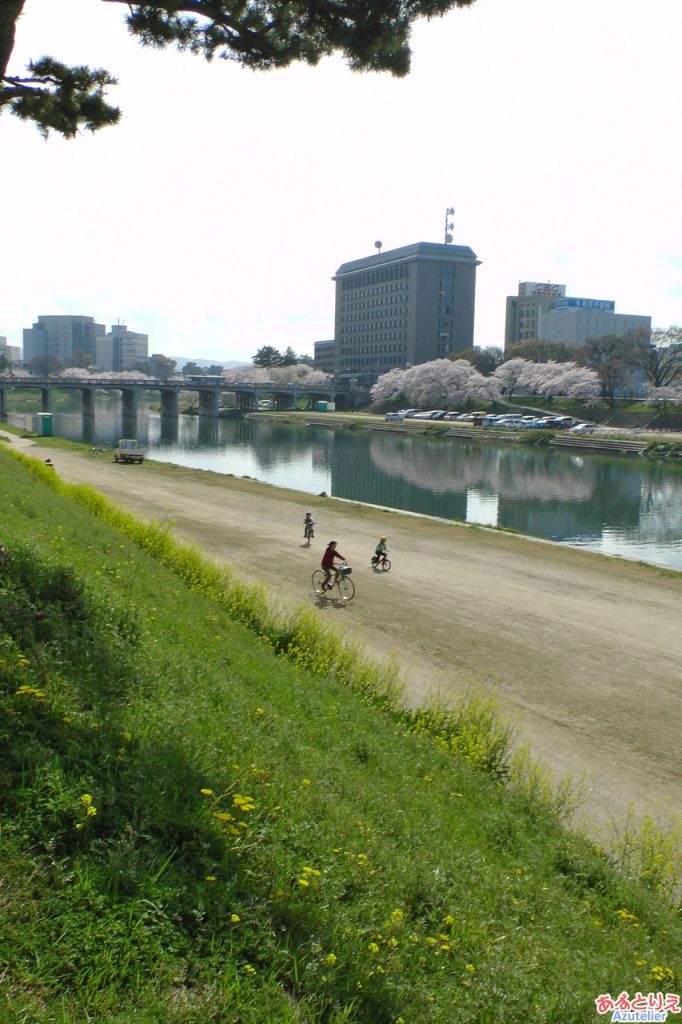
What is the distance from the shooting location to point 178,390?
117938 millimetres

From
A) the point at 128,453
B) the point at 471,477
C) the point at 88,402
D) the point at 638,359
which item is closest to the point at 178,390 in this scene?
the point at 88,402

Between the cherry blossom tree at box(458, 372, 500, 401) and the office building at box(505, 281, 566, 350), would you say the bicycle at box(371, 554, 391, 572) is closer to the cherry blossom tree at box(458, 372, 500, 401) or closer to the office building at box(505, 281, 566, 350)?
the cherry blossom tree at box(458, 372, 500, 401)

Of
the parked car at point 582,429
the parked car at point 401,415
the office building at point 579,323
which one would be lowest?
the parked car at point 582,429

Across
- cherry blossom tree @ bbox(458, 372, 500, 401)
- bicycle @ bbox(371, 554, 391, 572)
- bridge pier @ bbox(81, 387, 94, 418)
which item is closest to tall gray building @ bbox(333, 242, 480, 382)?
cherry blossom tree @ bbox(458, 372, 500, 401)

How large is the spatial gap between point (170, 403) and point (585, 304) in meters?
108

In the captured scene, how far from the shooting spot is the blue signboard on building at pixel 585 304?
177387mm

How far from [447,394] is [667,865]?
115923 millimetres

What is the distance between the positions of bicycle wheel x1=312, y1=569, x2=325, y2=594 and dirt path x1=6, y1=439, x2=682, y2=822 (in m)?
0.29

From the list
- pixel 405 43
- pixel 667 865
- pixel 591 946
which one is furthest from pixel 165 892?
pixel 405 43

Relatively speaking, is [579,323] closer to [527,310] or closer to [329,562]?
[527,310]

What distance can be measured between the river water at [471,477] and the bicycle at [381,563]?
1232 centimetres

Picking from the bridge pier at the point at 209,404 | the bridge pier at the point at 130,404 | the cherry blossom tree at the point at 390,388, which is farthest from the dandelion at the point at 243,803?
the cherry blossom tree at the point at 390,388

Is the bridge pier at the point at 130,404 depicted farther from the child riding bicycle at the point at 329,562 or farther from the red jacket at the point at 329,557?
the red jacket at the point at 329,557

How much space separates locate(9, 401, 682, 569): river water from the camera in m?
36.6
